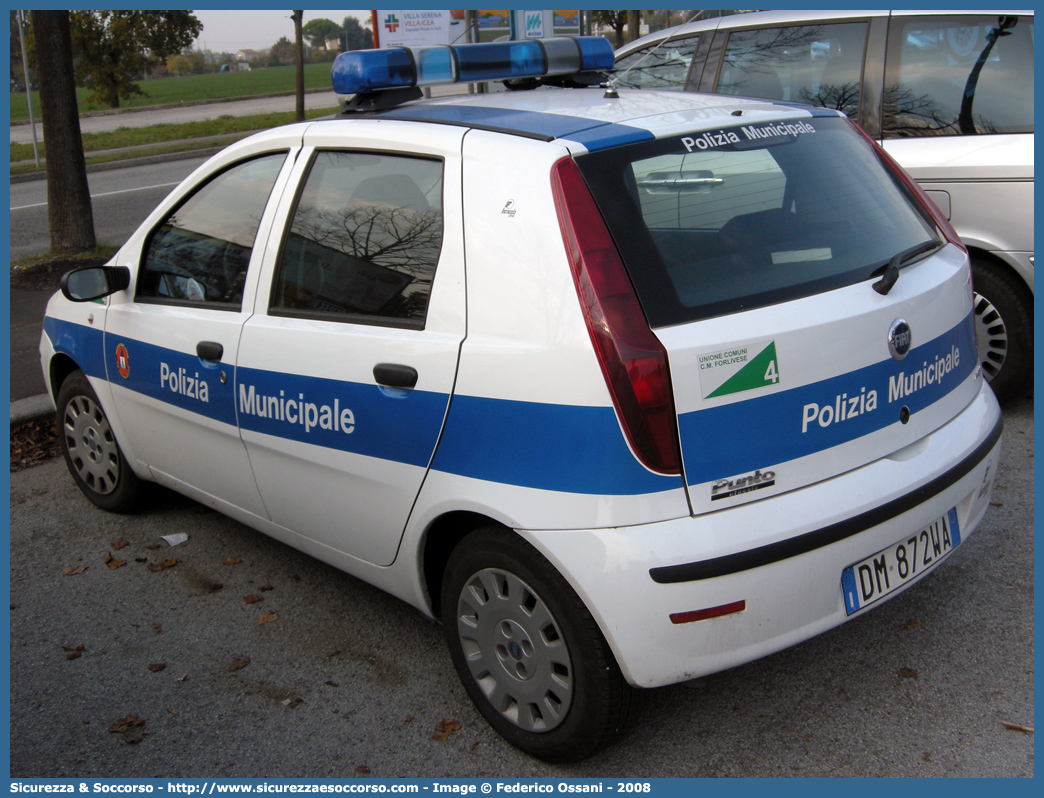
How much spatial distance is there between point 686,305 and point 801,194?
2.24 feet

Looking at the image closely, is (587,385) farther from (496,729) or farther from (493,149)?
(496,729)

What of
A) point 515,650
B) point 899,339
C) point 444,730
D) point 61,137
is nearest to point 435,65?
point 899,339

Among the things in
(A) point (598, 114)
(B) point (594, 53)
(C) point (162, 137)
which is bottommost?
(A) point (598, 114)

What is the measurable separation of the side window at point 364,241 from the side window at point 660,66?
3.17 meters

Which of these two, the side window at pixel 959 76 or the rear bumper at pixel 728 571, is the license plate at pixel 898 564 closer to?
the rear bumper at pixel 728 571

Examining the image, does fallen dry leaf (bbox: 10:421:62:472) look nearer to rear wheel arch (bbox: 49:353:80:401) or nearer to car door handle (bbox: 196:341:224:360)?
rear wheel arch (bbox: 49:353:80:401)

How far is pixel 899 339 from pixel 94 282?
3180mm

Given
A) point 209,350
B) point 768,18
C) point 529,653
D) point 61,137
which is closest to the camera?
point 529,653

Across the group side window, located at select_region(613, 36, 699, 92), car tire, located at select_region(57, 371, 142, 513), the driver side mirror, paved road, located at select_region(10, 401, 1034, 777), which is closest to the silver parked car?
side window, located at select_region(613, 36, 699, 92)

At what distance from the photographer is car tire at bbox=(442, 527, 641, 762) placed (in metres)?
2.46

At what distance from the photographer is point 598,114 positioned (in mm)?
2848

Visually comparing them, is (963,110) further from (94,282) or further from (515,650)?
(94,282)

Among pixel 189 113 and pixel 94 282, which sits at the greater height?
pixel 189 113

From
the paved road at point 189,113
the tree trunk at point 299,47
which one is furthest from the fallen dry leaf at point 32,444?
the paved road at point 189,113
